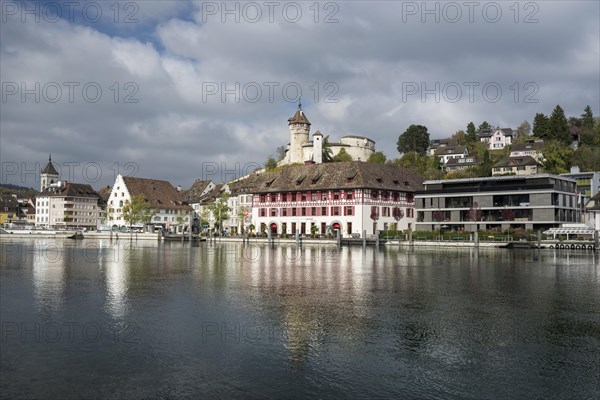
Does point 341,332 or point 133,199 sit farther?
point 133,199

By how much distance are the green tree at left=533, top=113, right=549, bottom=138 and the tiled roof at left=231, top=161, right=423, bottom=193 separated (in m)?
54.7

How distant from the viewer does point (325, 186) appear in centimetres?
10312

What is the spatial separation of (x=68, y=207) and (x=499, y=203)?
124m

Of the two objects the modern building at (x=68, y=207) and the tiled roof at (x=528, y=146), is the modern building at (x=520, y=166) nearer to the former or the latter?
the tiled roof at (x=528, y=146)

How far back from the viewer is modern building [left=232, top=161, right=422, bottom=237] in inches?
3910

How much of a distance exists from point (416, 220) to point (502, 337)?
8079 cm

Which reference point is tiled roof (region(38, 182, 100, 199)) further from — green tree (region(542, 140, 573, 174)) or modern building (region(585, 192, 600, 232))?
modern building (region(585, 192, 600, 232))

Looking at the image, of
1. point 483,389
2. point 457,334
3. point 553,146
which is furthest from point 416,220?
point 483,389

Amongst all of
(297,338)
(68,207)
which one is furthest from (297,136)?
(297,338)

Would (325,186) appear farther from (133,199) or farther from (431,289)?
(431,289)

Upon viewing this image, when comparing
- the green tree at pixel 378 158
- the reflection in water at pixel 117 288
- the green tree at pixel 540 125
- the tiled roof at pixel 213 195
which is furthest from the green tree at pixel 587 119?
the reflection in water at pixel 117 288

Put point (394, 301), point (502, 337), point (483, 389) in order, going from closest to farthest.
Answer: point (483, 389) < point (502, 337) < point (394, 301)

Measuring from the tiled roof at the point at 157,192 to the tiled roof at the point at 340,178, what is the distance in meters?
40.1

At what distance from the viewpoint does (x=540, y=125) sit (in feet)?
495
